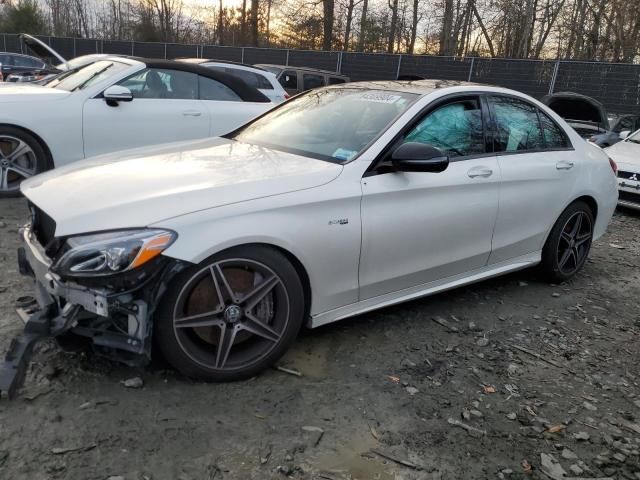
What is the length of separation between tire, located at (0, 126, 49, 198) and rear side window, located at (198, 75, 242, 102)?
1.96 meters

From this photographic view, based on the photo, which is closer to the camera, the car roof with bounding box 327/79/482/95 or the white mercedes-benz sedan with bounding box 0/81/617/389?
the white mercedes-benz sedan with bounding box 0/81/617/389

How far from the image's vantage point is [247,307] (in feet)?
9.13

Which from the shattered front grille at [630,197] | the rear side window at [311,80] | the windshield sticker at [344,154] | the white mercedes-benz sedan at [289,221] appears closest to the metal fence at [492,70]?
the rear side window at [311,80]

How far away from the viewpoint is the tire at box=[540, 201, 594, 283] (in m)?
4.54

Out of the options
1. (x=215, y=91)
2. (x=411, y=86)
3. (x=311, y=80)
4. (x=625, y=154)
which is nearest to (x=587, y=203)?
(x=411, y=86)

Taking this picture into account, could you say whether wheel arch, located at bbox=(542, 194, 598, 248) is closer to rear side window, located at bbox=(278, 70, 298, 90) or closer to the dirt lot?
the dirt lot

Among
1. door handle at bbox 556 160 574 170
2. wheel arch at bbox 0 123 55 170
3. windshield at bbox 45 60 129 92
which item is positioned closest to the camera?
door handle at bbox 556 160 574 170

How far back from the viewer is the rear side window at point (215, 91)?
6.69 meters

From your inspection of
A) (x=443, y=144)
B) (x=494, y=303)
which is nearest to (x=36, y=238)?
(x=443, y=144)

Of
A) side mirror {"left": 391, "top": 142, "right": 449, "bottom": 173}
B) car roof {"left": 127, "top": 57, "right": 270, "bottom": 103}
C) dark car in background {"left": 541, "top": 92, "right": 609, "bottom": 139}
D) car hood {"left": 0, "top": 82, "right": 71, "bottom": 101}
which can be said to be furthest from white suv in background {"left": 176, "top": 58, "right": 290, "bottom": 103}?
side mirror {"left": 391, "top": 142, "right": 449, "bottom": 173}

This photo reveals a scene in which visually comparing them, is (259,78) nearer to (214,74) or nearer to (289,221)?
(214,74)

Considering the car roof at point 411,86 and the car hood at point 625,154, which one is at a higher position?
the car roof at point 411,86

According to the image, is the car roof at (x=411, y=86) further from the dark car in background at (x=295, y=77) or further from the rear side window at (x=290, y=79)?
the rear side window at (x=290, y=79)

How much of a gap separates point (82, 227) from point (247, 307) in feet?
2.80
